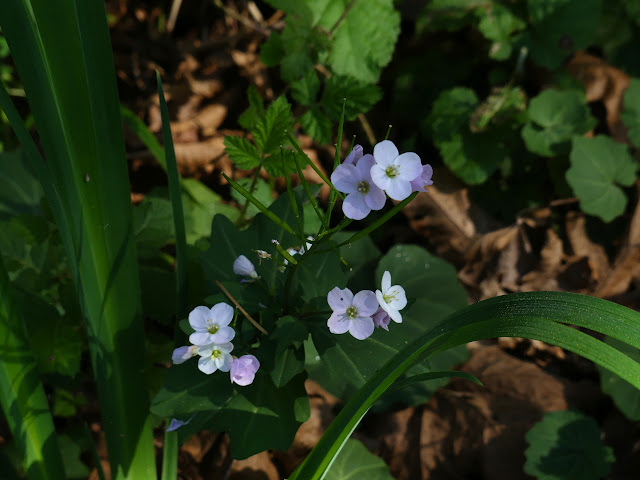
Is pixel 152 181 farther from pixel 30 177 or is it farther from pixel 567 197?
pixel 567 197

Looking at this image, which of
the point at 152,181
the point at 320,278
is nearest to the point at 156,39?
the point at 152,181

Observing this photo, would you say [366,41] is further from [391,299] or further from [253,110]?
[391,299]

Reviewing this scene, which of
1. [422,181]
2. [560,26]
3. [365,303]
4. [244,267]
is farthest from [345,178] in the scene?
[560,26]

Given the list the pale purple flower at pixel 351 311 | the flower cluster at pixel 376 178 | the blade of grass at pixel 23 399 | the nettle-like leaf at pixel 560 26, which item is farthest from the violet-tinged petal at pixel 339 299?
the nettle-like leaf at pixel 560 26

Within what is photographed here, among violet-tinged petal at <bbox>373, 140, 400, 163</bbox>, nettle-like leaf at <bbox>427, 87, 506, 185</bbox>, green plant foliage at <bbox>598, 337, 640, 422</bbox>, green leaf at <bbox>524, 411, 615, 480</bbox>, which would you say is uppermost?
violet-tinged petal at <bbox>373, 140, 400, 163</bbox>

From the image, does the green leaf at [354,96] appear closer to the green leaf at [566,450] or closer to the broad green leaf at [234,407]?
the broad green leaf at [234,407]

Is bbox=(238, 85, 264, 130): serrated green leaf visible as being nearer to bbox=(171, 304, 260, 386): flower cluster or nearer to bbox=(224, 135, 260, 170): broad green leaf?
bbox=(224, 135, 260, 170): broad green leaf

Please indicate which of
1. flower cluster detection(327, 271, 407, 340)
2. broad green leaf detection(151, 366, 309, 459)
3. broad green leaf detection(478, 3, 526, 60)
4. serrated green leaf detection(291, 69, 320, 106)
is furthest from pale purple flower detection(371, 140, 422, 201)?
broad green leaf detection(478, 3, 526, 60)
